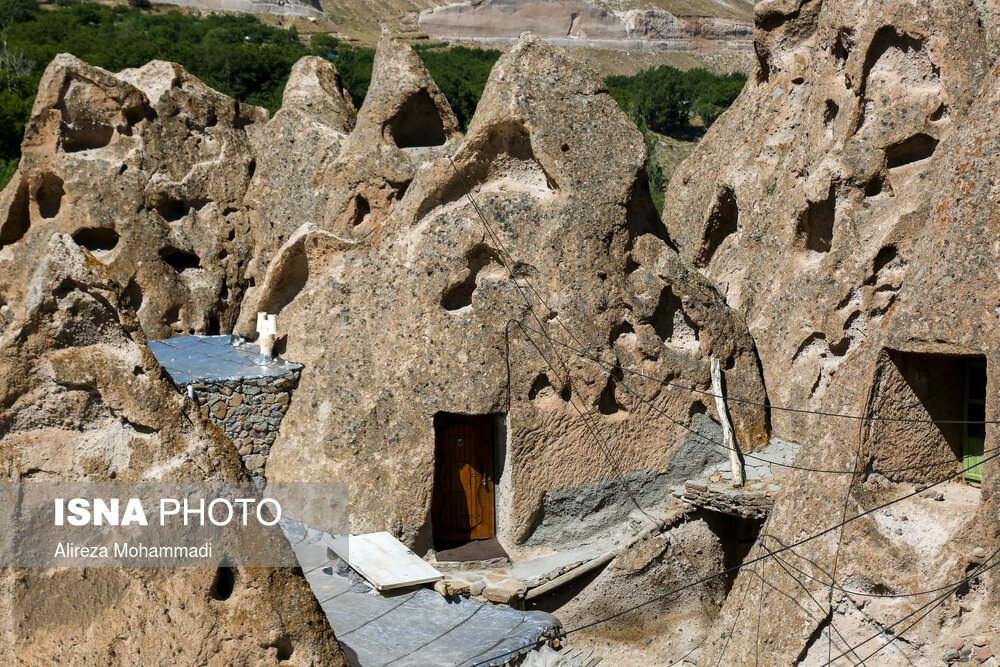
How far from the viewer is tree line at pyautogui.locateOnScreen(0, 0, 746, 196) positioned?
31.5 m

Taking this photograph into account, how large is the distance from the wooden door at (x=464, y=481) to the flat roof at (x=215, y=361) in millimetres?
2094

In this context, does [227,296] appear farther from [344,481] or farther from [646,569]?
[646,569]

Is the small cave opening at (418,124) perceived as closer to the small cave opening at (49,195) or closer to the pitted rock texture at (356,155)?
the pitted rock texture at (356,155)

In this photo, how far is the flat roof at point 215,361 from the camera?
12.0 meters

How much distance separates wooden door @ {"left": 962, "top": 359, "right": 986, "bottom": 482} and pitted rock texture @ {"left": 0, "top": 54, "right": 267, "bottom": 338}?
1213 cm

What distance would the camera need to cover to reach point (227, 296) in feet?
57.2

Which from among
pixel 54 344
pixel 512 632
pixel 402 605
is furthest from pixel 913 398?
pixel 54 344

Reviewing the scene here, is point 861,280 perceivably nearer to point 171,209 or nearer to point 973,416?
point 973,416

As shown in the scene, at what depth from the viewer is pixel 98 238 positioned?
54.7 ft

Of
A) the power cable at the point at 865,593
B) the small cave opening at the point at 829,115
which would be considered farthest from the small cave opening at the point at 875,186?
the power cable at the point at 865,593

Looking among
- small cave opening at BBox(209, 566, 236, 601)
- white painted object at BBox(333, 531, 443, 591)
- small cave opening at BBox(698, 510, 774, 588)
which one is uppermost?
small cave opening at BBox(209, 566, 236, 601)

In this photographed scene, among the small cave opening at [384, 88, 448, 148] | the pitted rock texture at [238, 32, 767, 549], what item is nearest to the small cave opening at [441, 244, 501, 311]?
the pitted rock texture at [238, 32, 767, 549]

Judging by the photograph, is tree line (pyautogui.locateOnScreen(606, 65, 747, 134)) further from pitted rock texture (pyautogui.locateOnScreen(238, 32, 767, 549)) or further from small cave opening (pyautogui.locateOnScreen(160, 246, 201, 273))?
pitted rock texture (pyautogui.locateOnScreen(238, 32, 767, 549))

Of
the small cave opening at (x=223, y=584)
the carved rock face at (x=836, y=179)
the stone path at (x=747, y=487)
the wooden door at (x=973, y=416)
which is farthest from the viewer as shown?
the carved rock face at (x=836, y=179)
